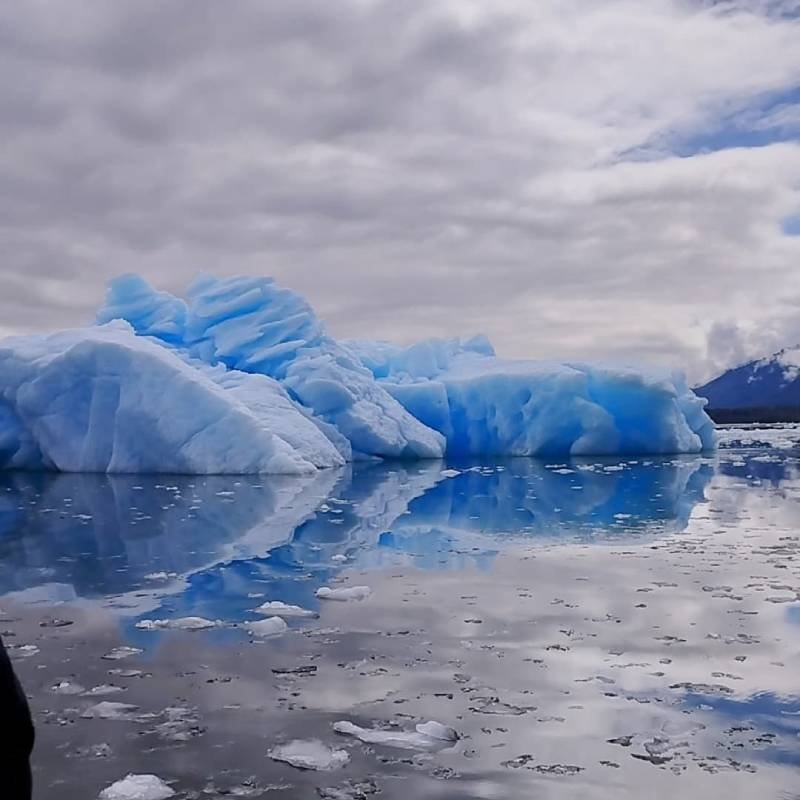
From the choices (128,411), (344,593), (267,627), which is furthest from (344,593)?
(128,411)

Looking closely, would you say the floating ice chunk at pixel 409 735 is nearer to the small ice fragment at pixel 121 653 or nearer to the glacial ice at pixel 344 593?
the small ice fragment at pixel 121 653

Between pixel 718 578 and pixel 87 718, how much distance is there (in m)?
4.16

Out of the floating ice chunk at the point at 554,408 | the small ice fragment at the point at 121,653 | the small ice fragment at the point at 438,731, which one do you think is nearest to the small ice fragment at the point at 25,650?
the small ice fragment at the point at 121,653

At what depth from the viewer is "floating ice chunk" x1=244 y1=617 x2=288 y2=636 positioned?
484cm

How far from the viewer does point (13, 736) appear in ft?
4.50

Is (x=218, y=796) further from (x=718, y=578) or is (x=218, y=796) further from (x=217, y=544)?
(x=217, y=544)

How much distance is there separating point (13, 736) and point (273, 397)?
16988 mm

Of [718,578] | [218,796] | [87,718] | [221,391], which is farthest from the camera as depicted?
[221,391]

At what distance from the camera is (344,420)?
19750mm

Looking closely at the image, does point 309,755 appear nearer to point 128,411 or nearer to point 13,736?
point 13,736

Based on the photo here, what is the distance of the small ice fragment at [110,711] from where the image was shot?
350 cm

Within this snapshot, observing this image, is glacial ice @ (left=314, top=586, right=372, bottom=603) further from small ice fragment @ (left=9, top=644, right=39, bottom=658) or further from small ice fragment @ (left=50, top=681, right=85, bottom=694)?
small ice fragment @ (left=50, top=681, right=85, bottom=694)

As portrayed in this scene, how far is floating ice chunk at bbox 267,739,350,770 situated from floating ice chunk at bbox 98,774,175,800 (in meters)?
0.39

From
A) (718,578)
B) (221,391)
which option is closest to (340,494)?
(221,391)
